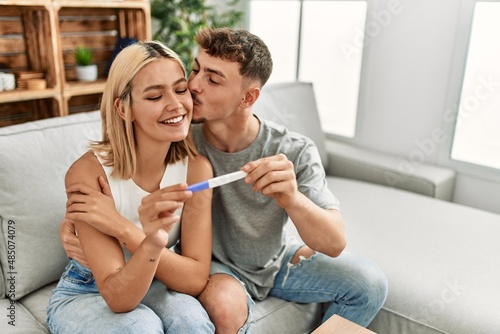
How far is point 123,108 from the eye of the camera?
113 cm

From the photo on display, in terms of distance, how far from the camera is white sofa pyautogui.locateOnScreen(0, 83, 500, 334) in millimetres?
1291

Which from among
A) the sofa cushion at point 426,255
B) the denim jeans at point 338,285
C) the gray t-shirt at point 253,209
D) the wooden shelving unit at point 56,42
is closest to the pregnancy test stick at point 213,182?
the gray t-shirt at point 253,209

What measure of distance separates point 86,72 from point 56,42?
0.84 ft

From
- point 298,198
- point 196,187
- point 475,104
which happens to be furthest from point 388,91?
point 196,187

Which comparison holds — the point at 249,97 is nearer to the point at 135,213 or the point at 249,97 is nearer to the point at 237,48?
the point at 237,48

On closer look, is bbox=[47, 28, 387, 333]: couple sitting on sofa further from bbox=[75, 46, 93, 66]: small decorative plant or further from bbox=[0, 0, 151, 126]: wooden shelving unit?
bbox=[75, 46, 93, 66]: small decorative plant

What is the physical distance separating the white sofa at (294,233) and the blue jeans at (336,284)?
0.06 metres

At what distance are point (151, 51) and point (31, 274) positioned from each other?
2.39 feet

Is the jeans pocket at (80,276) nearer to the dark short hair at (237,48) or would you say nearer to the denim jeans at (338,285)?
the denim jeans at (338,285)

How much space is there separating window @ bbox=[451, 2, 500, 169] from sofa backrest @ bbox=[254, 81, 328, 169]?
68cm

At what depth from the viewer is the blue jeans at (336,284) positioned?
1299 mm

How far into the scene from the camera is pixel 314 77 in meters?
2.87

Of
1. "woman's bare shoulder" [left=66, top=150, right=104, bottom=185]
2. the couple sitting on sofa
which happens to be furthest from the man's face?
"woman's bare shoulder" [left=66, top=150, right=104, bottom=185]

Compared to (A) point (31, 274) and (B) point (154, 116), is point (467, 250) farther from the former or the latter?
(A) point (31, 274)
